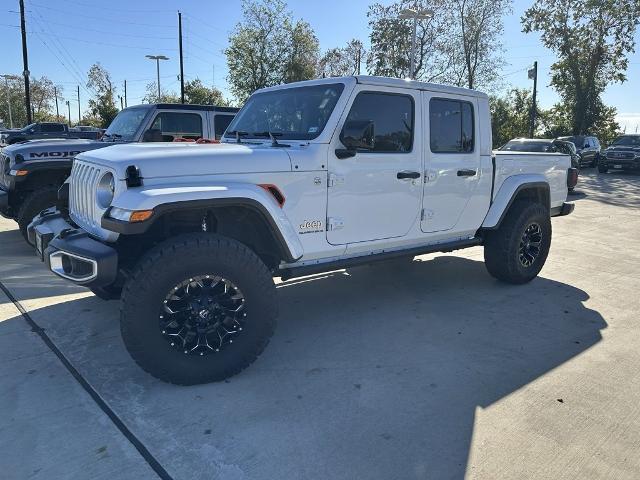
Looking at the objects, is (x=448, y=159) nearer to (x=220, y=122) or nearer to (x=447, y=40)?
(x=220, y=122)

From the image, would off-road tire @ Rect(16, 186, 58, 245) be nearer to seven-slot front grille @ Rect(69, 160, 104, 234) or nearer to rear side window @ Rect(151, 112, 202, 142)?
rear side window @ Rect(151, 112, 202, 142)

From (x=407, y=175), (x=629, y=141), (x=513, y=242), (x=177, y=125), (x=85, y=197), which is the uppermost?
(x=629, y=141)

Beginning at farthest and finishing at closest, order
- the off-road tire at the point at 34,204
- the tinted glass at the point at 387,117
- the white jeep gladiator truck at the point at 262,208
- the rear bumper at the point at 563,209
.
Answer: the off-road tire at the point at 34,204, the rear bumper at the point at 563,209, the tinted glass at the point at 387,117, the white jeep gladiator truck at the point at 262,208

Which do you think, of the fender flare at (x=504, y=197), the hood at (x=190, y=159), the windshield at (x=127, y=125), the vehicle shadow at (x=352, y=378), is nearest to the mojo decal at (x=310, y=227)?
the hood at (x=190, y=159)

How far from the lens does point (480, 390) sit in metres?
3.18

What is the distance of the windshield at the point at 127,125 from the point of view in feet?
24.0

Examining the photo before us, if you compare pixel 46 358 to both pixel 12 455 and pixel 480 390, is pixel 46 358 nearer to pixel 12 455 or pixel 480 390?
pixel 12 455

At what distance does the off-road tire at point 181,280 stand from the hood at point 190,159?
0.42 m

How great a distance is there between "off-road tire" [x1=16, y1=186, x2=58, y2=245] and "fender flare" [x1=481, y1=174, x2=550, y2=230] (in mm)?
5045

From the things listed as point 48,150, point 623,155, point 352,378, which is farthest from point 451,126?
point 623,155

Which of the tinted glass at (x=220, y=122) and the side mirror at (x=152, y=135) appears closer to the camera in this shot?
the side mirror at (x=152, y=135)

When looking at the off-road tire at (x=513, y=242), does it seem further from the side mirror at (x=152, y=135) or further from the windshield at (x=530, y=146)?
the windshield at (x=530, y=146)

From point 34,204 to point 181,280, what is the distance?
4.10m

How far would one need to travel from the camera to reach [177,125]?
24.4 ft
